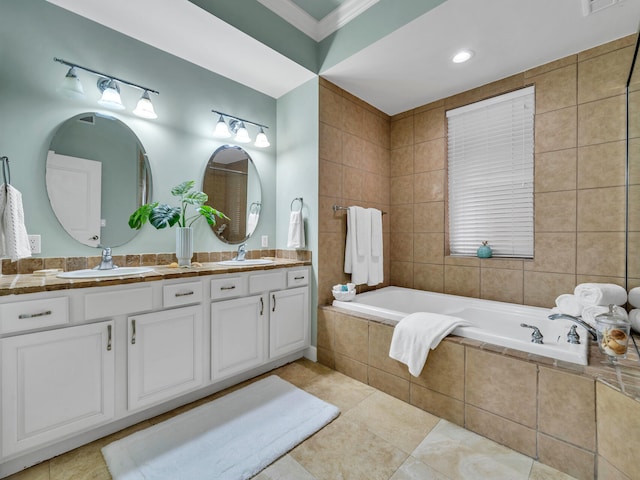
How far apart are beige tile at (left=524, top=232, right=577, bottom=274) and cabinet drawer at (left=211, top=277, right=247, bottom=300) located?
228cm

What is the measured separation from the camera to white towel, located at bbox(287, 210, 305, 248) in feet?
8.34

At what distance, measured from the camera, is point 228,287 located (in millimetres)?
2002

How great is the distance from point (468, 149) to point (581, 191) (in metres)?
0.96

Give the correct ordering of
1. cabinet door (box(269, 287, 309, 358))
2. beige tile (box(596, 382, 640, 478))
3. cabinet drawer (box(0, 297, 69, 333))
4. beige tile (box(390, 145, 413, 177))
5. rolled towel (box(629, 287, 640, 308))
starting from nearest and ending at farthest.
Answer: beige tile (box(596, 382, 640, 478)), cabinet drawer (box(0, 297, 69, 333)), rolled towel (box(629, 287, 640, 308)), cabinet door (box(269, 287, 309, 358)), beige tile (box(390, 145, 413, 177))

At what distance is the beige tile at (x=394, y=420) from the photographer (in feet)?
5.20

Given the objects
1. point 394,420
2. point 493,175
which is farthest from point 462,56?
point 394,420

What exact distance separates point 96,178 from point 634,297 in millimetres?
3520

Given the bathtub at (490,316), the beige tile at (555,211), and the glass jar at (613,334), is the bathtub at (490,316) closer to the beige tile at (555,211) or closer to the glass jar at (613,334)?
the glass jar at (613,334)

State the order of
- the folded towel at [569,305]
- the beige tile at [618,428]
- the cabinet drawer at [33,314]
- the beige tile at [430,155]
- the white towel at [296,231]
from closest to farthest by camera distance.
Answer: the beige tile at [618,428] < the cabinet drawer at [33,314] < the folded towel at [569,305] < the white towel at [296,231] < the beige tile at [430,155]

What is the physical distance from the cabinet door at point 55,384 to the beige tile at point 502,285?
2.79 metres

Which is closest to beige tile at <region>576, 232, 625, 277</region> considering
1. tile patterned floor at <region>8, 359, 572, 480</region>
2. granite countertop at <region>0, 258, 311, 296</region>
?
tile patterned floor at <region>8, 359, 572, 480</region>

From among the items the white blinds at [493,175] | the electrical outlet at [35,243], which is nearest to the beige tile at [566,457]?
the white blinds at [493,175]

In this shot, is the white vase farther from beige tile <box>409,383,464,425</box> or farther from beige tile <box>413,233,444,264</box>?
beige tile <box>413,233,444,264</box>

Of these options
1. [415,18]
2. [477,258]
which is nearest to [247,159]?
[415,18]
